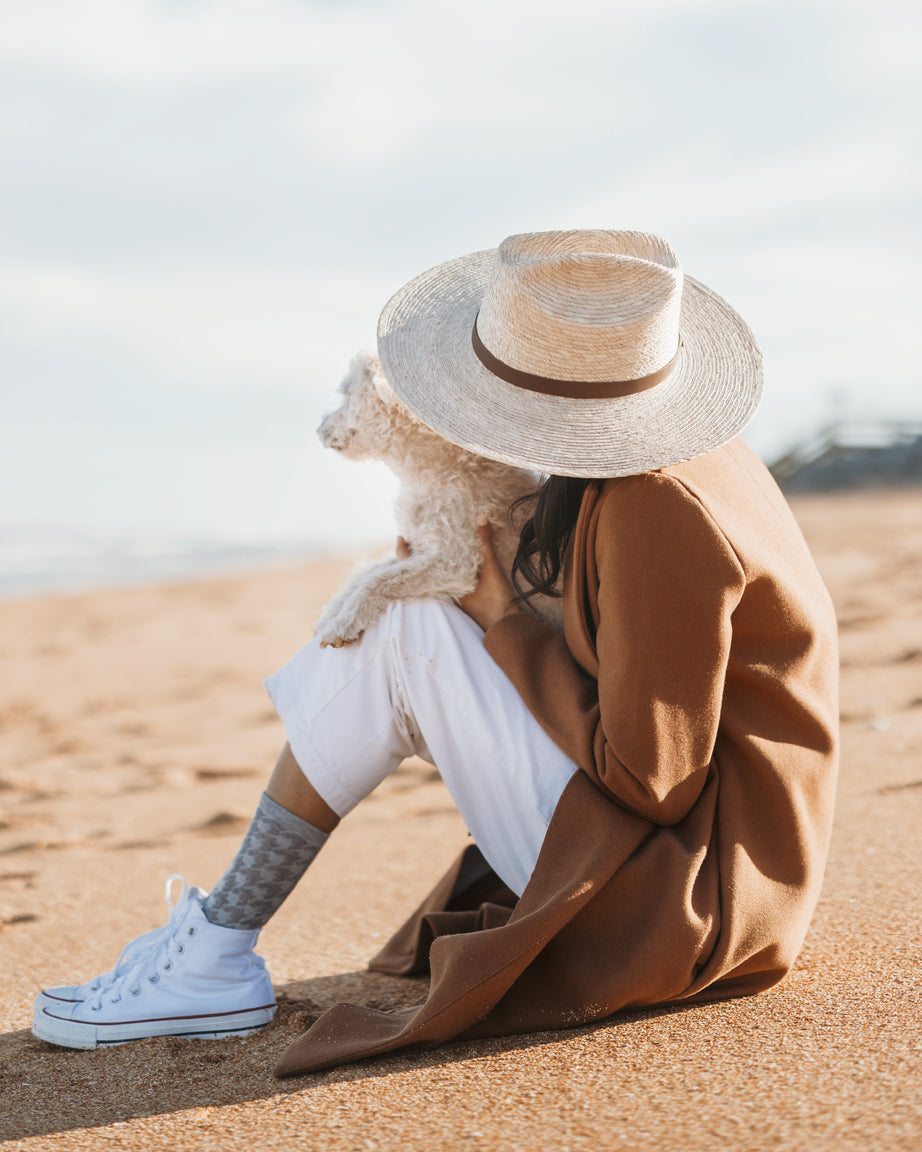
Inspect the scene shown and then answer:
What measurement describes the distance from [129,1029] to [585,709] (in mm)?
1044

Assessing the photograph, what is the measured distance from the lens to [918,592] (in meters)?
6.84

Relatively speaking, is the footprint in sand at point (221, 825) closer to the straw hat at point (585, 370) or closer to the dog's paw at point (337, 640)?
the dog's paw at point (337, 640)

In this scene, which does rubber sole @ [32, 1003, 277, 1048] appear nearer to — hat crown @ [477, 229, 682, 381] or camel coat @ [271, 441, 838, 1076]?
camel coat @ [271, 441, 838, 1076]

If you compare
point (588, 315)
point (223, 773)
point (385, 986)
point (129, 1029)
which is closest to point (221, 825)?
point (223, 773)

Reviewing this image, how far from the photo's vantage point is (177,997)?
2.08 metres

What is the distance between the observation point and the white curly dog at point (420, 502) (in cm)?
209

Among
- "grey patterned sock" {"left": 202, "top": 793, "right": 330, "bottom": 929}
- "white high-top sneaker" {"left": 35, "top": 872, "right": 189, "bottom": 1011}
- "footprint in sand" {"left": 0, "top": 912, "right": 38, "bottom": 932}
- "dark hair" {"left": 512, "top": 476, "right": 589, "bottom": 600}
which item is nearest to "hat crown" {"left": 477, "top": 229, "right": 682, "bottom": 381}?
"dark hair" {"left": 512, "top": 476, "right": 589, "bottom": 600}

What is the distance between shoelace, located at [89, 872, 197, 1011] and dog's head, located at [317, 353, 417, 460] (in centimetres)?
99

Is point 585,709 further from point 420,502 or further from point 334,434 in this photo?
point 334,434

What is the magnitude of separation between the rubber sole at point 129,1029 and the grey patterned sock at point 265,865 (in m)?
0.17

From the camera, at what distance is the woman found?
1730 mm

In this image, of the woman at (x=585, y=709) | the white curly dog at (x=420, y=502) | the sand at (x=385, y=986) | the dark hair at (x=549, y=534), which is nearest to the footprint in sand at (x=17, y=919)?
the sand at (x=385, y=986)

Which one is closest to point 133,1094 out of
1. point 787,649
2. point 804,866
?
point 804,866

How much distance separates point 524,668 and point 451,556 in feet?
1.16
